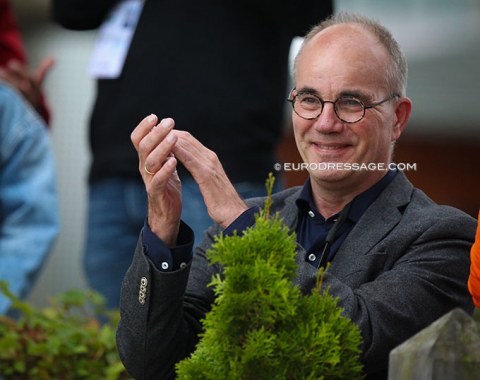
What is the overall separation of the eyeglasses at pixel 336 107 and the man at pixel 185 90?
1343mm

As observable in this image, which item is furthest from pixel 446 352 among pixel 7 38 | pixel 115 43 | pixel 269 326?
pixel 7 38

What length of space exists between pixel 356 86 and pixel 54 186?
2438 millimetres

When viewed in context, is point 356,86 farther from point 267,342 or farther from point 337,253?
point 267,342

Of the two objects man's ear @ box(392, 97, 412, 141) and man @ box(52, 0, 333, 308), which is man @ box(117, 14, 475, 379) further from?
man @ box(52, 0, 333, 308)

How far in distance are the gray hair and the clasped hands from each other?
1.39ft

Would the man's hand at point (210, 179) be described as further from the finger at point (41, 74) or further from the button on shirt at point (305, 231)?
the finger at point (41, 74)

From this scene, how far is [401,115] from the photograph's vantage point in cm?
332

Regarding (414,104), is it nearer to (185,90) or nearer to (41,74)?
(41,74)

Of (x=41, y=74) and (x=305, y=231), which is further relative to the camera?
(x=41, y=74)

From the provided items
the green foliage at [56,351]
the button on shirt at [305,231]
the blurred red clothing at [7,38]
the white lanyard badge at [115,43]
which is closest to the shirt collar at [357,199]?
the button on shirt at [305,231]

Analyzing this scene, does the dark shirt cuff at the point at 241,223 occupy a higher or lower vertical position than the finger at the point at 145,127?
lower

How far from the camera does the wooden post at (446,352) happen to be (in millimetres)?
2182

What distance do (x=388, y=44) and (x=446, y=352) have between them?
1.23 m

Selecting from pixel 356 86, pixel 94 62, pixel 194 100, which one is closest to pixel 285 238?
pixel 356 86
